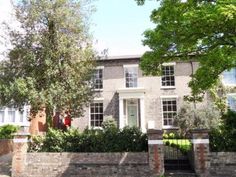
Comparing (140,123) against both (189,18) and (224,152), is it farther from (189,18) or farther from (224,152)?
(189,18)

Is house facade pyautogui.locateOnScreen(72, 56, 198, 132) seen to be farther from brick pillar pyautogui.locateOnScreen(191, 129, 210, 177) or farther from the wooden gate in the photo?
brick pillar pyautogui.locateOnScreen(191, 129, 210, 177)

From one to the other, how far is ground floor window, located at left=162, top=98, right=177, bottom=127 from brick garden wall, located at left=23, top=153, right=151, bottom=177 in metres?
14.5

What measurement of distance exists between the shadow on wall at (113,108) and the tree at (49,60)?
10.3 meters

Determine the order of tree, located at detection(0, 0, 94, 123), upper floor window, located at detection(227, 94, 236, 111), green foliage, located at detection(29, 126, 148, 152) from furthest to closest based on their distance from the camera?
upper floor window, located at detection(227, 94, 236, 111) → tree, located at detection(0, 0, 94, 123) → green foliage, located at detection(29, 126, 148, 152)

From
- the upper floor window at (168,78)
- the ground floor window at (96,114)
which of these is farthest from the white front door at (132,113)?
the upper floor window at (168,78)

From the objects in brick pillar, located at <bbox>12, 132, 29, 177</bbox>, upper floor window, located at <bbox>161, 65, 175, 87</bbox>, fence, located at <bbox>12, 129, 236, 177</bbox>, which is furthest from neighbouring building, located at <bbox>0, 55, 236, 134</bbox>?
fence, located at <bbox>12, 129, 236, 177</bbox>

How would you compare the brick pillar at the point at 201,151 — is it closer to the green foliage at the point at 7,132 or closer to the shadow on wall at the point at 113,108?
the green foliage at the point at 7,132

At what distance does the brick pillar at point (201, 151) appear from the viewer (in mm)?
12899

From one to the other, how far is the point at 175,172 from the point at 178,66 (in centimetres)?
1611

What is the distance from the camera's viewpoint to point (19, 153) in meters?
14.2

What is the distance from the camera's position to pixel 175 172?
13688 mm

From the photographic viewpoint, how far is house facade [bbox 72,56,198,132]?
2755cm

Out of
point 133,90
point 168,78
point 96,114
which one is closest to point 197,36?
point 133,90

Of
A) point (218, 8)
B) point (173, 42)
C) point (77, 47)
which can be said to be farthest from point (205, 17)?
point (77, 47)
